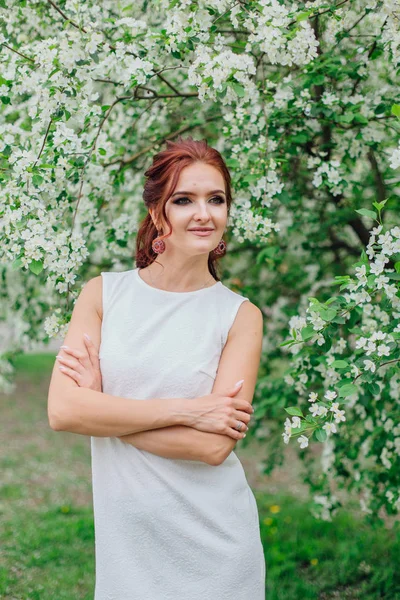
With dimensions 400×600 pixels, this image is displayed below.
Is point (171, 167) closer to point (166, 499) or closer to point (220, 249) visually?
point (220, 249)

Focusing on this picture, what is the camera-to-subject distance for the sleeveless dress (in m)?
2.27

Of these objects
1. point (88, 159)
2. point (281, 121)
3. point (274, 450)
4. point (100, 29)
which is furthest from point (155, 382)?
point (274, 450)

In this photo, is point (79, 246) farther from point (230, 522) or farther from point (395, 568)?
point (395, 568)

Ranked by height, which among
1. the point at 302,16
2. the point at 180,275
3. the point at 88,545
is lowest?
the point at 88,545

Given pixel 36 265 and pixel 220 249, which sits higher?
pixel 220 249

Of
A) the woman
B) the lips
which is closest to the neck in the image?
the woman

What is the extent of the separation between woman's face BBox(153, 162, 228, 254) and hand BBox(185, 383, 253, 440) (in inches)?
18.7

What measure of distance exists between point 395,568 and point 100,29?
137 inches

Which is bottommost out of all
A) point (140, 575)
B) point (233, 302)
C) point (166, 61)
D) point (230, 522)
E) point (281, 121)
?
point (140, 575)

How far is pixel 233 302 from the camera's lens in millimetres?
2518

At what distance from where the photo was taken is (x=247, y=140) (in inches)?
131

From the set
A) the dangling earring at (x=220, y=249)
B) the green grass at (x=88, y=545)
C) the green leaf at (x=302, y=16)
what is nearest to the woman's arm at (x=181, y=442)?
the dangling earring at (x=220, y=249)

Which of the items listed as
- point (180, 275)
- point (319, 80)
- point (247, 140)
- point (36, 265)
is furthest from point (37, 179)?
point (319, 80)

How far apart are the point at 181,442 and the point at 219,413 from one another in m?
0.15
